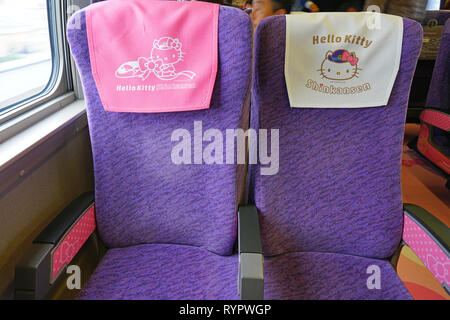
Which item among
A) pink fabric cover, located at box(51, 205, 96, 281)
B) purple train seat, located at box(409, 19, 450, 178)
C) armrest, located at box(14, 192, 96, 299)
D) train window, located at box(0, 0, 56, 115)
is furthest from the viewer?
purple train seat, located at box(409, 19, 450, 178)

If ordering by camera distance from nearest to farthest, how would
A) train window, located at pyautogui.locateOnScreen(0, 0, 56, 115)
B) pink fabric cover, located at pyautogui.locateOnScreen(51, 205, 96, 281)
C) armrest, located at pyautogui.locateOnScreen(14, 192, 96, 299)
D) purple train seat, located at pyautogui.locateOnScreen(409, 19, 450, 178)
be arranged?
armrest, located at pyautogui.locateOnScreen(14, 192, 96, 299) < pink fabric cover, located at pyautogui.locateOnScreen(51, 205, 96, 281) < train window, located at pyautogui.locateOnScreen(0, 0, 56, 115) < purple train seat, located at pyautogui.locateOnScreen(409, 19, 450, 178)

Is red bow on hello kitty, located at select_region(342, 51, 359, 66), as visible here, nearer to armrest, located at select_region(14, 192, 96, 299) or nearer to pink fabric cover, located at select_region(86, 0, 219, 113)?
pink fabric cover, located at select_region(86, 0, 219, 113)

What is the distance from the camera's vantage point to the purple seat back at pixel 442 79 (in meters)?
2.60

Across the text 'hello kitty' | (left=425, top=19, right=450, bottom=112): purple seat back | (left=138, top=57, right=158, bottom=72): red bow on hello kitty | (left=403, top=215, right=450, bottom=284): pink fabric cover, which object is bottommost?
(left=403, top=215, right=450, bottom=284): pink fabric cover

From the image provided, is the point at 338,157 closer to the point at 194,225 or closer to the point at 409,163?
the point at 194,225

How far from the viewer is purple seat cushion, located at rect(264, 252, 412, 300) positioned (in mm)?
1147

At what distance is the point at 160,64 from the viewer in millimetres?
1088

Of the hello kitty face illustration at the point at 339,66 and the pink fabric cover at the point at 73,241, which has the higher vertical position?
the hello kitty face illustration at the point at 339,66

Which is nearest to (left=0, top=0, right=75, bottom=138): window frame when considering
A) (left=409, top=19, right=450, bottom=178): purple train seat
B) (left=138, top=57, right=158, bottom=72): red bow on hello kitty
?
(left=138, top=57, right=158, bottom=72): red bow on hello kitty

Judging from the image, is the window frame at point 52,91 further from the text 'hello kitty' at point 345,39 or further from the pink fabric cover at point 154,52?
the text 'hello kitty' at point 345,39

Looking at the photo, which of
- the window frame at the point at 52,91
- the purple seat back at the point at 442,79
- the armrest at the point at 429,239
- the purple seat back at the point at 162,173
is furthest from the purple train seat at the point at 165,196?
the purple seat back at the point at 442,79

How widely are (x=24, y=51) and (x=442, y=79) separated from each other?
9.07 feet

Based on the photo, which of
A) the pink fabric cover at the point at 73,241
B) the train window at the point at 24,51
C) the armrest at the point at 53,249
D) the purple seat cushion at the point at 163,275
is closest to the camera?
the armrest at the point at 53,249

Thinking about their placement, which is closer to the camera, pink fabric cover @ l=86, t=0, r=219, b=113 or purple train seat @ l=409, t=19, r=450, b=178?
pink fabric cover @ l=86, t=0, r=219, b=113
